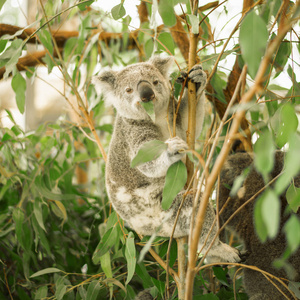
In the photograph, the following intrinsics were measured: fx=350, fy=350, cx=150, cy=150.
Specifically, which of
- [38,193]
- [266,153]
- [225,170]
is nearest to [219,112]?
[225,170]

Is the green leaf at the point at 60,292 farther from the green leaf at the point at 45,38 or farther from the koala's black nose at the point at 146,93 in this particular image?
the green leaf at the point at 45,38

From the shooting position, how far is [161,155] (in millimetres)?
1648

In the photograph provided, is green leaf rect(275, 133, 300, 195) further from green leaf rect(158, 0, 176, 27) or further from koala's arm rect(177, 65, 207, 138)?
koala's arm rect(177, 65, 207, 138)

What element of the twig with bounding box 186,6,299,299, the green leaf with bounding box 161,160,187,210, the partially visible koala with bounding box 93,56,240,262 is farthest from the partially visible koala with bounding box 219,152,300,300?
the twig with bounding box 186,6,299,299

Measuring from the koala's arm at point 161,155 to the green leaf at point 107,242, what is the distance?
1.17ft

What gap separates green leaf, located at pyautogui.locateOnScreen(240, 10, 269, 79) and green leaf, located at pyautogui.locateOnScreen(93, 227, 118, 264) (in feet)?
4.40

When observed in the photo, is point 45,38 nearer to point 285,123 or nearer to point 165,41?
point 165,41

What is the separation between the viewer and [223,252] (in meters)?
1.84

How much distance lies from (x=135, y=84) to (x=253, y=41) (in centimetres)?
139

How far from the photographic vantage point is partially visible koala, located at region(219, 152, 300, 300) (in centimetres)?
197

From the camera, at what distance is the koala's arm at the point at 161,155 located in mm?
1411

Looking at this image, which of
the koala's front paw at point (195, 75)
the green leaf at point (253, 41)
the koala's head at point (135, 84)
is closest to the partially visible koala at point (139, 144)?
the koala's head at point (135, 84)

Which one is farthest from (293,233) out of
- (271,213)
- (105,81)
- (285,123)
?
(105,81)

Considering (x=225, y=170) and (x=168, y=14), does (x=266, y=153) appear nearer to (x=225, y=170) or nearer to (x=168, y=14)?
(x=168, y=14)
